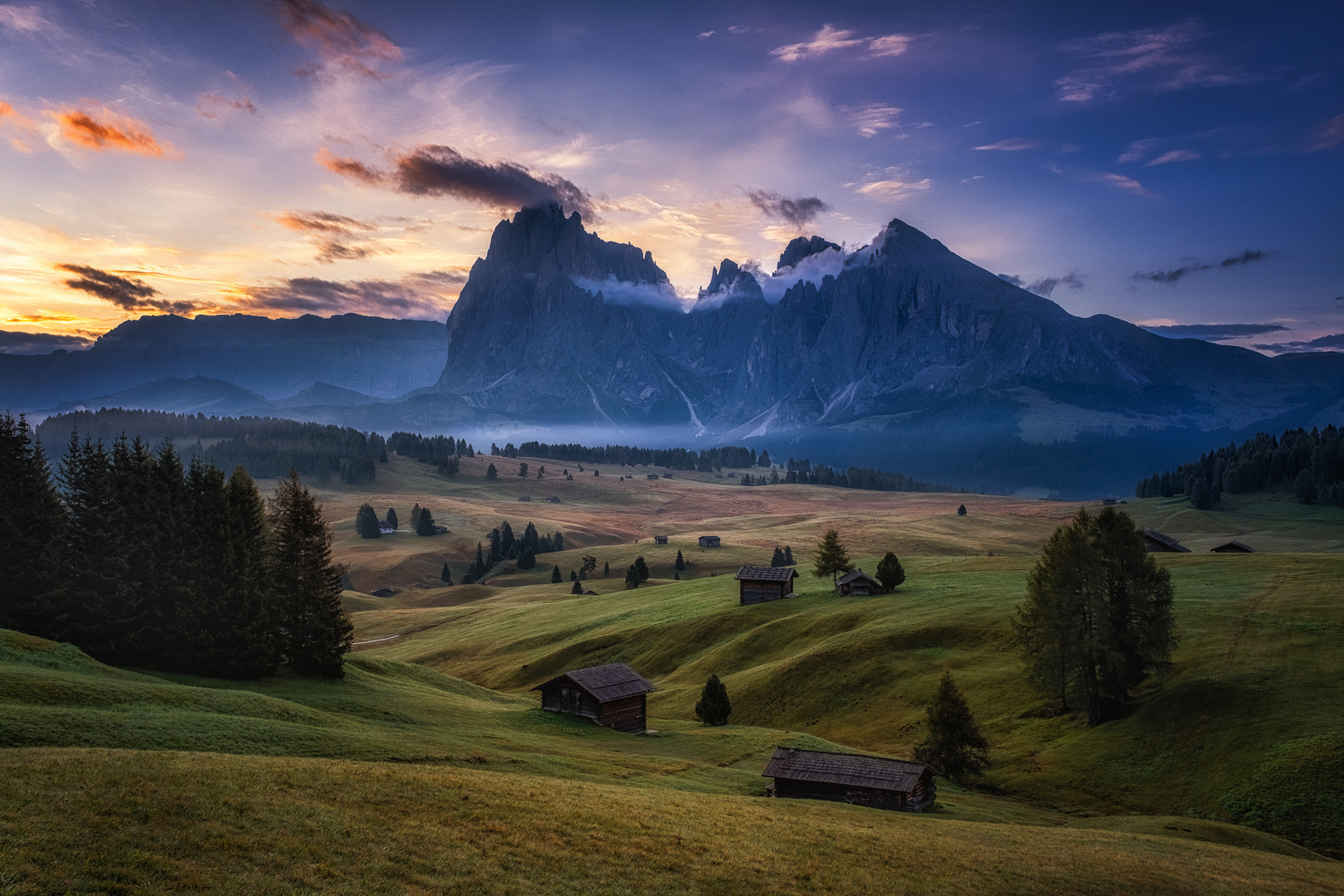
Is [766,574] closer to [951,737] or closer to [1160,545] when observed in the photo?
[951,737]

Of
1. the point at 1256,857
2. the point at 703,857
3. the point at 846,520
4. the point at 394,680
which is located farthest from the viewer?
the point at 846,520

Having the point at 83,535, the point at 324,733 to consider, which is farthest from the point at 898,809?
the point at 83,535

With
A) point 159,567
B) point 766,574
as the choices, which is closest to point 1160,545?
point 766,574

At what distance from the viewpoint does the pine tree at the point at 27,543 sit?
41.8m

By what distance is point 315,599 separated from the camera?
51.0 meters

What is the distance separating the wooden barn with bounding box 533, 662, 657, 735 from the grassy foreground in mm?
21416

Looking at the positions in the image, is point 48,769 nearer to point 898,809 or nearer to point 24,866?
point 24,866

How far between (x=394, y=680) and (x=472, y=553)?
12771 cm

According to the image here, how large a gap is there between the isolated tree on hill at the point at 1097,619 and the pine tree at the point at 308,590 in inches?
1943

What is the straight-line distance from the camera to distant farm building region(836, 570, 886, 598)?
85.6m

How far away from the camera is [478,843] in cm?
2136

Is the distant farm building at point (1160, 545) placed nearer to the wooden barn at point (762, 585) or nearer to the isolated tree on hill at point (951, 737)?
the wooden barn at point (762, 585)

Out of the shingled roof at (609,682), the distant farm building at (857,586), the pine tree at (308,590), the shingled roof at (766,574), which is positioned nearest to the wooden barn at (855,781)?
the shingled roof at (609,682)

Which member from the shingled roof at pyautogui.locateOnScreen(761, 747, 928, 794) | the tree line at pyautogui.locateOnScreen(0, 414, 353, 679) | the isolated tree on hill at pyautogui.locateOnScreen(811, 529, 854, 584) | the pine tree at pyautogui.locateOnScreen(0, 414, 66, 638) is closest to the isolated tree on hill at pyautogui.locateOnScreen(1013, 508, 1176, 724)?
the shingled roof at pyautogui.locateOnScreen(761, 747, 928, 794)
